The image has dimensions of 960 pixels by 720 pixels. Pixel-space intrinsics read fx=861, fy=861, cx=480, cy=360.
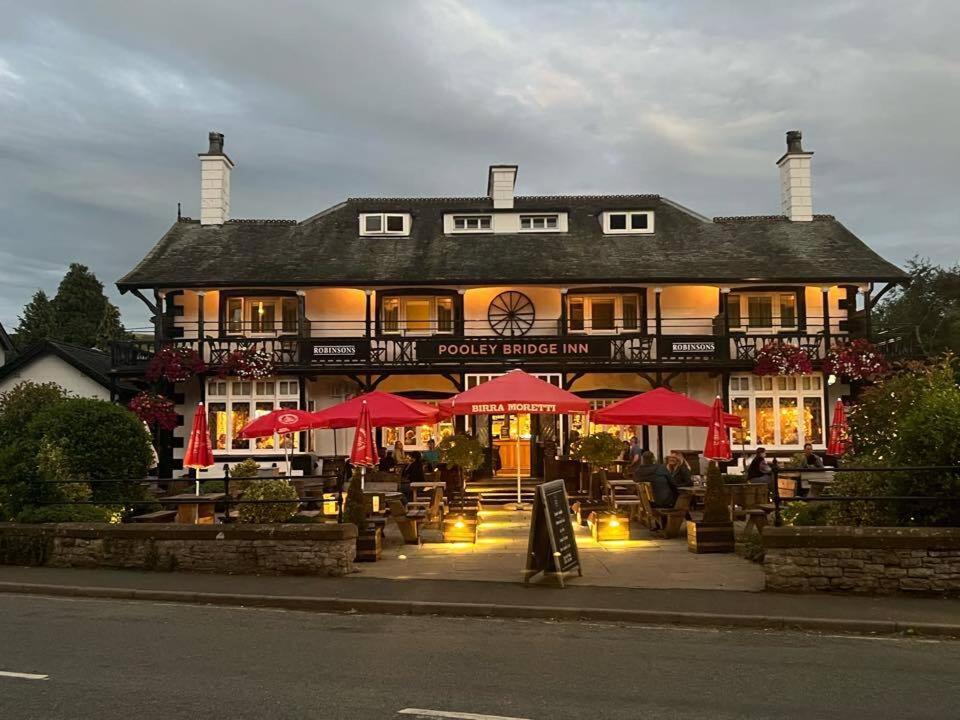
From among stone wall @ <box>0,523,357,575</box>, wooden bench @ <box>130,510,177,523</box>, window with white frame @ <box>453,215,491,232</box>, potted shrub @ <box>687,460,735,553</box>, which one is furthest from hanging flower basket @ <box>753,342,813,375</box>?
wooden bench @ <box>130,510,177,523</box>

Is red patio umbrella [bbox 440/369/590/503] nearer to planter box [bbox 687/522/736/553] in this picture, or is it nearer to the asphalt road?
planter box [bbox 687/522/736/553]

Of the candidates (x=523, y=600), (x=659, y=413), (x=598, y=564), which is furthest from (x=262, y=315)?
(x=523, y=600)

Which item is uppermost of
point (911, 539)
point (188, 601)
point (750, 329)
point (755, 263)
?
point (755, 263)

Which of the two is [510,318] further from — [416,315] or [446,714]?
[446,714]

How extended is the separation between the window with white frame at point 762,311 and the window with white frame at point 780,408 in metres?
1.76

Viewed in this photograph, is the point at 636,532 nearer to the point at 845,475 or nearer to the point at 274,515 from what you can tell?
the point at 845,475

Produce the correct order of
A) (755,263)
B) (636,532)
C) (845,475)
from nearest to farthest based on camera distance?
1. (845,475)
2. (636,532)
3. (755,263)

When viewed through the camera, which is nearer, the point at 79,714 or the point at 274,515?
the point at 79,714

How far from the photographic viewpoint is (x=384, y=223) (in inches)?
1111

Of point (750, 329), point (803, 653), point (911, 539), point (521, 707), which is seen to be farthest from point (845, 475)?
point (750, 329)

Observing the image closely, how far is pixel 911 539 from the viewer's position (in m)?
9.45

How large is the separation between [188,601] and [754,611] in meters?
6.23

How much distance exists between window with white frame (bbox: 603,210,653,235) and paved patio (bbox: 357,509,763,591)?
15396 mm

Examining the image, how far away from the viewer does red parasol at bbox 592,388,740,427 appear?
52.9ft
